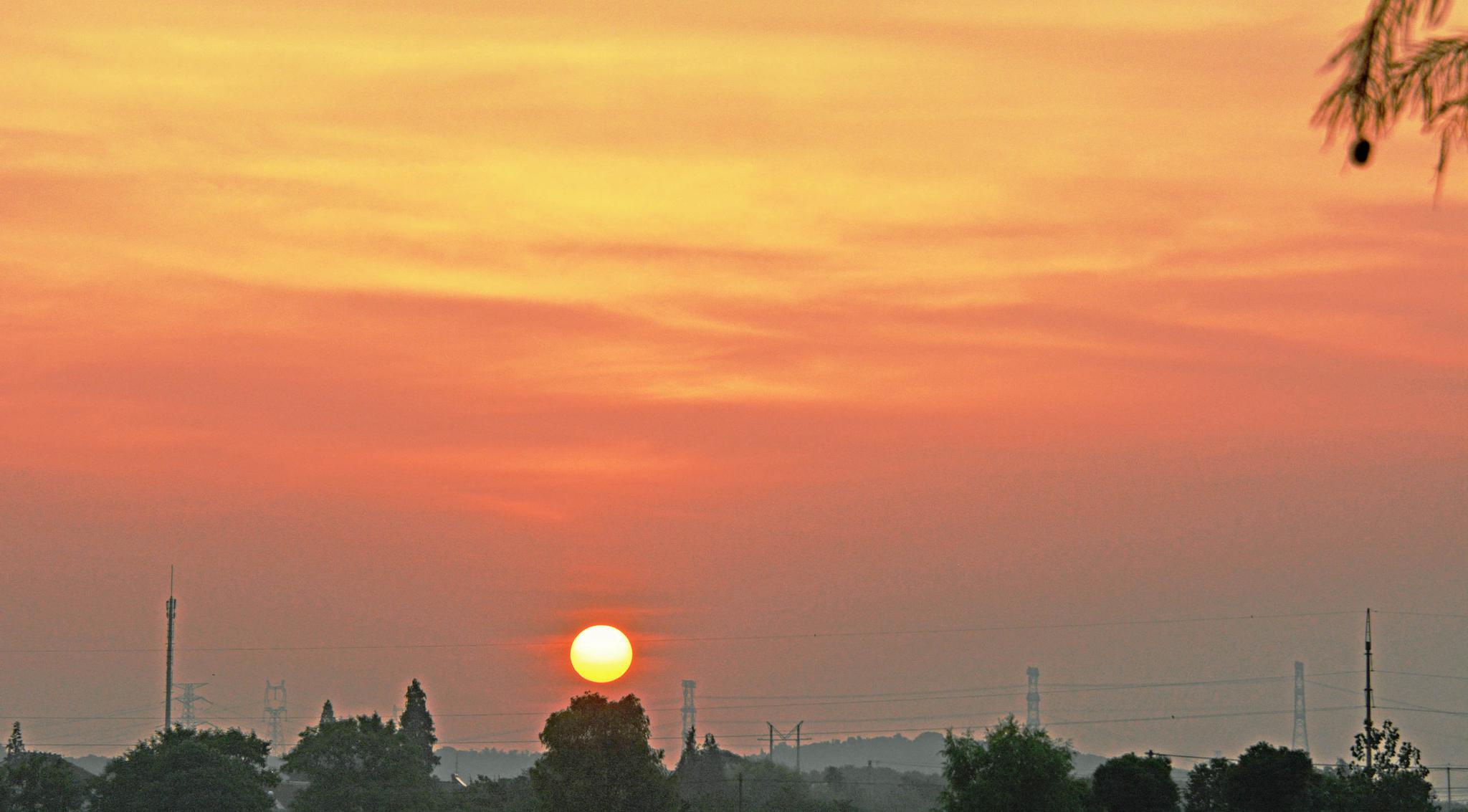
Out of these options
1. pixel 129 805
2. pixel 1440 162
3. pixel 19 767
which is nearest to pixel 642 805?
pixel 129 805

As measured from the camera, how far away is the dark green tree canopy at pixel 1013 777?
9069 cm

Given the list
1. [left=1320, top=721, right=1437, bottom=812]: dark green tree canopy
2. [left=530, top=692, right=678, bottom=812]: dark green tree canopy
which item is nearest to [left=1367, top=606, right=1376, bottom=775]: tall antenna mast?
[left=1320, top=721, right=1437, bottom=812]: dark green tree canopy

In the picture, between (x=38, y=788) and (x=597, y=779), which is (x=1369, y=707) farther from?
(x=38, y=788)

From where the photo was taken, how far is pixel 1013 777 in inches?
3588

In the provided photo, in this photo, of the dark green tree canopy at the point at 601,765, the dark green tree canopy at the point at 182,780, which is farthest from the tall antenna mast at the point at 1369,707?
the dark green tree canopy at the point at 182,780

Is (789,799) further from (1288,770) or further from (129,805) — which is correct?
(1288,770)

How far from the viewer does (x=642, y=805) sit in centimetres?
13600

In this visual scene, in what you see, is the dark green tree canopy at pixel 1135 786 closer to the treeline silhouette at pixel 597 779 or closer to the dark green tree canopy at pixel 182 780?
the treeline silhouette at pixel 597 779

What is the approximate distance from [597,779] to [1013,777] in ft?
172

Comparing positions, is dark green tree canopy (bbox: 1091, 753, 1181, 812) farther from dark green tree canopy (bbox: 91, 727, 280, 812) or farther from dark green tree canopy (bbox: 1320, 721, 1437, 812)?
dark green tree canopy (bbox: 91, 727, 280, 812)

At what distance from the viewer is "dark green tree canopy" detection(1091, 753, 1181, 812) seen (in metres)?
97.2

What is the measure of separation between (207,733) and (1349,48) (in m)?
156

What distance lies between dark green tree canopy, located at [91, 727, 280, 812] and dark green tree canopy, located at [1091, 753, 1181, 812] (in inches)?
3101

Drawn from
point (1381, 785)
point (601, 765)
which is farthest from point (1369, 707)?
point (601, 765)
